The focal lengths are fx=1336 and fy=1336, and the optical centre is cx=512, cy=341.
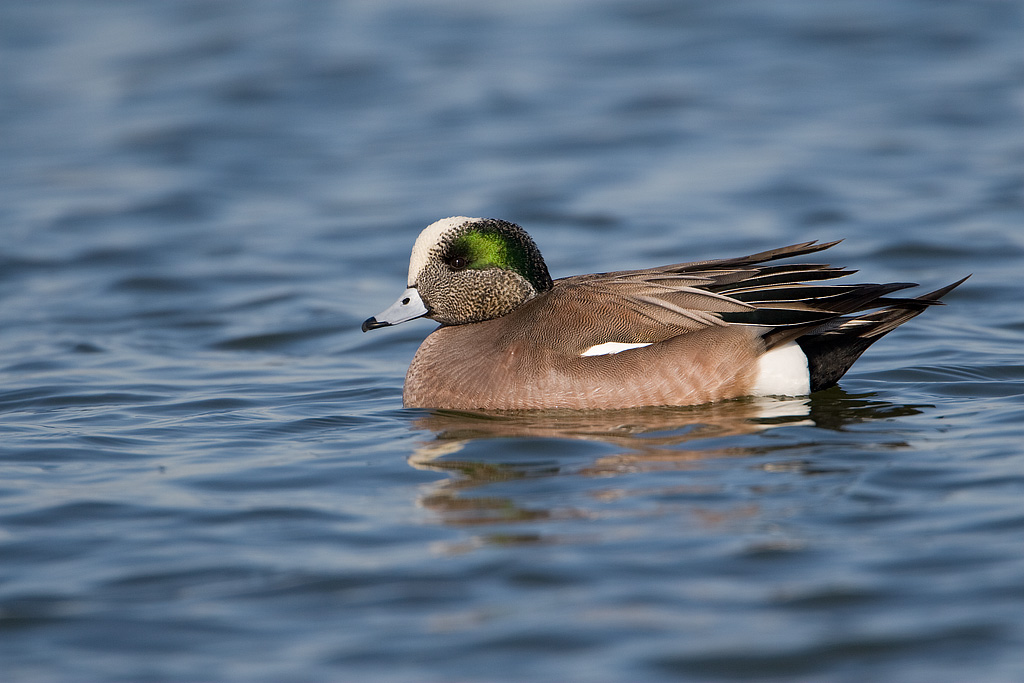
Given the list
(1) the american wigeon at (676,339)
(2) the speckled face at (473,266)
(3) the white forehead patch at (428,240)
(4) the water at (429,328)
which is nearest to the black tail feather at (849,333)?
(1) the american wigeon at (676,339)

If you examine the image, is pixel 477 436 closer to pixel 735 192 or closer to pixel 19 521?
pixel 19 521

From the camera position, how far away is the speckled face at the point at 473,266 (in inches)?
251

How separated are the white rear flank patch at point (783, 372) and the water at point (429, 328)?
0.22 meters

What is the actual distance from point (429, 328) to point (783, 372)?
3.11 metres

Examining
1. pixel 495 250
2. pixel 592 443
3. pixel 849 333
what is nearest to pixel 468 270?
pixel 495 250

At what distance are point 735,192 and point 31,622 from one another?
804 cm

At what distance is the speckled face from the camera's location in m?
6.38

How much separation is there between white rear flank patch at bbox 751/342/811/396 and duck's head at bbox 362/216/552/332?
46.7 inches

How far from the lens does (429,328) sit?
855 centimetres

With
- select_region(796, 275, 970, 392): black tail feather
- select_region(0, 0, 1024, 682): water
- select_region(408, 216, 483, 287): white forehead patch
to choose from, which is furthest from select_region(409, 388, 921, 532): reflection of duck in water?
select_region(408, 216, 483, 287): white forehead patch

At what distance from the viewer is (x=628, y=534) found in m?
4.35

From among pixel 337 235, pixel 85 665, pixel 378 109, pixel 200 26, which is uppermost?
pixel 200 26

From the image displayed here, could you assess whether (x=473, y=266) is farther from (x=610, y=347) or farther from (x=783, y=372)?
(x=783, y=372)

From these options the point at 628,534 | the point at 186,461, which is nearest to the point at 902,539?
the point at 628,534
